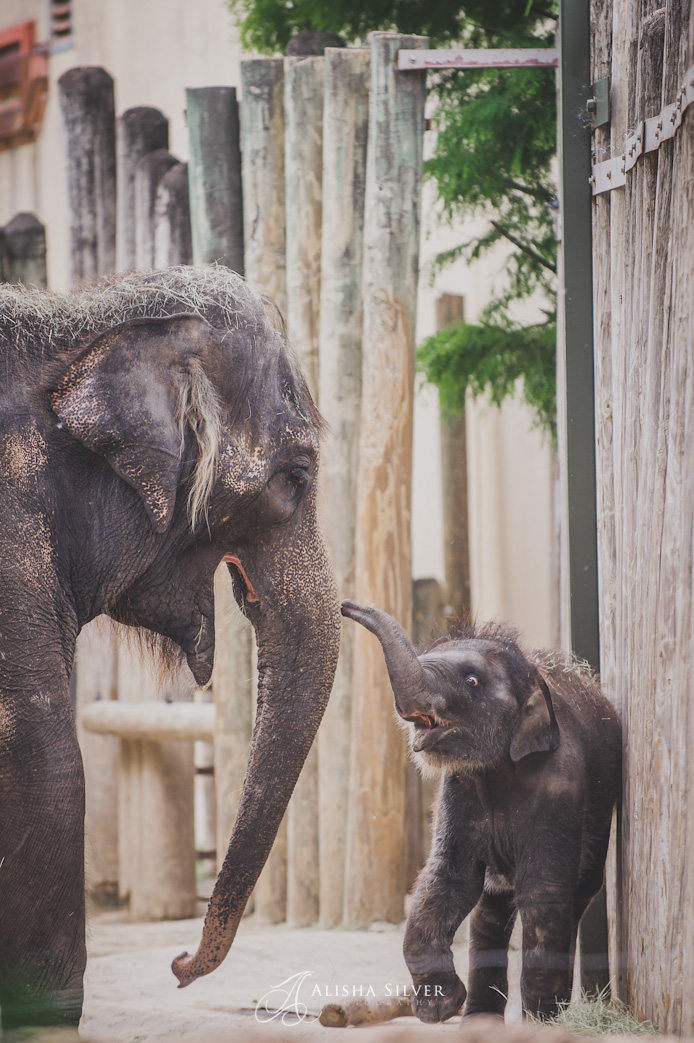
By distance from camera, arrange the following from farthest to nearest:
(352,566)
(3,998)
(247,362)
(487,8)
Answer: (487,8) < (352,566) < (247,362) < (3,998)

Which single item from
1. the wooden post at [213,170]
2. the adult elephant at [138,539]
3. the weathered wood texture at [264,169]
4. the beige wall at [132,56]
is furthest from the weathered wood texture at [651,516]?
the beige wall at [132,56]


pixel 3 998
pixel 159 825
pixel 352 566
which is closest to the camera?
pixel 3 998

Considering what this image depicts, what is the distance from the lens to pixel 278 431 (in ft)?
8.09

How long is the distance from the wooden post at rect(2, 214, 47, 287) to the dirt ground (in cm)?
414

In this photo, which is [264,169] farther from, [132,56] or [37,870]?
[37,870]

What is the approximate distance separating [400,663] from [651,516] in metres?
0.61

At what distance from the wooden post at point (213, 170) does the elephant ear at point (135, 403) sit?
236 centimetres

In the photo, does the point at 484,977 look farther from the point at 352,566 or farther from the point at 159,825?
the point at 159,825

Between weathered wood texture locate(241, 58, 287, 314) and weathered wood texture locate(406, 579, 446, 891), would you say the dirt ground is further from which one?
weathered wood texture locate(241, 58, 287, 314)

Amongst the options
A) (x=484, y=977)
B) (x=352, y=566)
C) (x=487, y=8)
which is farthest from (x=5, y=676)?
(x=487, y=8)

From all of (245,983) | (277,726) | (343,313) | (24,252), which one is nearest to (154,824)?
(245,983)

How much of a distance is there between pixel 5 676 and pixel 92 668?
132 inches

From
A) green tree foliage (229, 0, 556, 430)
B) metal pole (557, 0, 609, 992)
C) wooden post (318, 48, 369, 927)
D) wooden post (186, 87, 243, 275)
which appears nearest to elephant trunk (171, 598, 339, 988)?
metal pole (557, 0, 609, 992)

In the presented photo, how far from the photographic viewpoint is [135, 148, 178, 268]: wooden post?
543 cm
